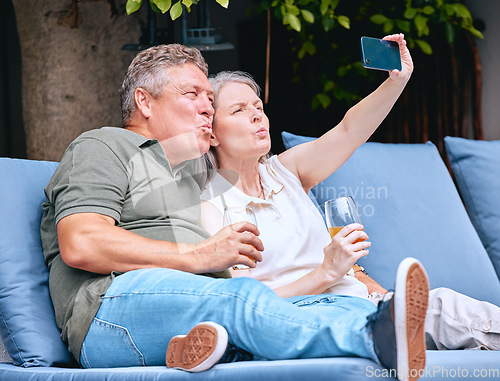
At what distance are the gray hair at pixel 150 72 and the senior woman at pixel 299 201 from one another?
187mm

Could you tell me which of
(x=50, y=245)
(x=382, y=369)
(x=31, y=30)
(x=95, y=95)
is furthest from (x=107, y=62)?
(x=382, y=369)

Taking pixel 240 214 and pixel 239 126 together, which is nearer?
pixel 240 214

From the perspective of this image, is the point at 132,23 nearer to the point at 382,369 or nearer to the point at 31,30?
the point at 31,30

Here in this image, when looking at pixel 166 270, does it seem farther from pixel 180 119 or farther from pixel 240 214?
pixel 180 119

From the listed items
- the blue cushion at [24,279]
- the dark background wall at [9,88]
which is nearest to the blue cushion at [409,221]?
the blue cushion at [24,279]

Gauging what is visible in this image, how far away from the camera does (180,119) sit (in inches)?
65.1

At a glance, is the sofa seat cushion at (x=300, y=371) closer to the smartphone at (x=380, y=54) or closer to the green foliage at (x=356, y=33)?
the smartphone at (x=380, y=54)

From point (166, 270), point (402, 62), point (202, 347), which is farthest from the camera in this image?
point (402, 62)

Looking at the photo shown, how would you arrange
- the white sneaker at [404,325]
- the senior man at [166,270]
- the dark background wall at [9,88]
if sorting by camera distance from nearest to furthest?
1. the white sneaker at [404,325]
2. the senior man at [166,270]
3. the dark background wall at [9,88]

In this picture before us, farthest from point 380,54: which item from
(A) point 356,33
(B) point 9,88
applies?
(B) point 9,88

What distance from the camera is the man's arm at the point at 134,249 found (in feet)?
4.09

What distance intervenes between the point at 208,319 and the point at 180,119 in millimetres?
669

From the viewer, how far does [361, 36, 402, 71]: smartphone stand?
1.55 metres

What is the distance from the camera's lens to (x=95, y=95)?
8.14ft
